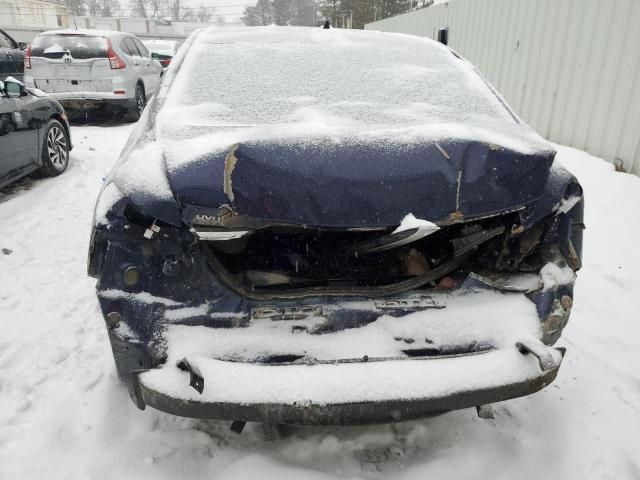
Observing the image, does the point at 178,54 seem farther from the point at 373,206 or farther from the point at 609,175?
the point at 609,175

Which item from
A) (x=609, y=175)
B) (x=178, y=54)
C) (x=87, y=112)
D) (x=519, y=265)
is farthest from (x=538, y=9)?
(x=87, y=112)

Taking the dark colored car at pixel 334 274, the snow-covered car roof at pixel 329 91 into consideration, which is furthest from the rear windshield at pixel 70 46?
the dark colored car at pixel 334 274

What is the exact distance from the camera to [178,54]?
123 inches

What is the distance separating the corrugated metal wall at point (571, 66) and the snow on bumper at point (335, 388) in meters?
4.54

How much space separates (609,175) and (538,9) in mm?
2880

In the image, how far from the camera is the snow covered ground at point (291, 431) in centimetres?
202

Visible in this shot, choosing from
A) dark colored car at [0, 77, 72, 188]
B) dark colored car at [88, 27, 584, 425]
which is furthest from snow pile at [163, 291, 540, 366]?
dark colored car at [0, 77, 72, 188]

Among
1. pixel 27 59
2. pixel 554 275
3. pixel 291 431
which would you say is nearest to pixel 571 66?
pixel 554 275

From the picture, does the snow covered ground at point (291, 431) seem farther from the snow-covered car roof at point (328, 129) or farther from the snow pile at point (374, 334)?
the snow-covered car roof at point (328, 129)

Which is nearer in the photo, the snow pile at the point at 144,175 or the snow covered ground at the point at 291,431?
the snow pile at the point at 144,175

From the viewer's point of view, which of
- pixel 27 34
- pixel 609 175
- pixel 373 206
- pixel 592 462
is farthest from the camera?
pixel 27 34

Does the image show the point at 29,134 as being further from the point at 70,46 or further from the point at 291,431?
the point at 291,431

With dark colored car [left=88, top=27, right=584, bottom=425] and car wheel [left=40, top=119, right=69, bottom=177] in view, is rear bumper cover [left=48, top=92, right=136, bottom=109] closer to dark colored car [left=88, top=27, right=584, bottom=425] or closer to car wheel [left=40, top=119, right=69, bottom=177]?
car wheel [left=40, top=119, right=69, bottom=177]

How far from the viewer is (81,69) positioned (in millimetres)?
8883
